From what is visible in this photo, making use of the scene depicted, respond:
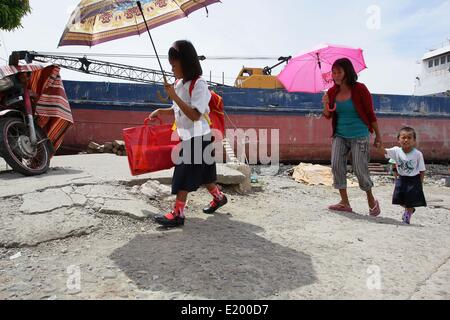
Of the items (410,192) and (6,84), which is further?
(6,84)

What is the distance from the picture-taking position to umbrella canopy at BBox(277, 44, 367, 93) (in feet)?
11.8

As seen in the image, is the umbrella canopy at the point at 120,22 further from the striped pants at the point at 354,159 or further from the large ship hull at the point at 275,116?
the large ship hull at the point at 275,116

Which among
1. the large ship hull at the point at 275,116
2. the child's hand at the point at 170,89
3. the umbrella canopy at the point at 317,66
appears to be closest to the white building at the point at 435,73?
the large ship hull at the point at 275,116

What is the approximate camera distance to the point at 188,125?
7.50 feet

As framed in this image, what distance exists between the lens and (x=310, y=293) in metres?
1.46

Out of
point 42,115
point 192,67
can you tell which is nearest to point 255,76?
point 42,115

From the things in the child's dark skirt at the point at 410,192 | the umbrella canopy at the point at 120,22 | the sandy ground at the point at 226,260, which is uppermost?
the umbrella canopy at the point at 120,22

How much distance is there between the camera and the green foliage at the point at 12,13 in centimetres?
830

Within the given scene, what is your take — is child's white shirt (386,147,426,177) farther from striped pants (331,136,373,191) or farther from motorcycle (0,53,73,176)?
motorcycle (0,53,73,176)

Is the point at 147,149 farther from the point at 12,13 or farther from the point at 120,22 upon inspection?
the point at 12,13

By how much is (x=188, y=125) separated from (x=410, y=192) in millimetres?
2147

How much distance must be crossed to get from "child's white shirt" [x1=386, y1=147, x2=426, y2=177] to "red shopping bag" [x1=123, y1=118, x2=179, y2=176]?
2.04 m

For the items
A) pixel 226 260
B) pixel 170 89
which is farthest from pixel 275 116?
pixel 226 260

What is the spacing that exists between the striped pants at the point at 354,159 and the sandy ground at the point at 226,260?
41cm
